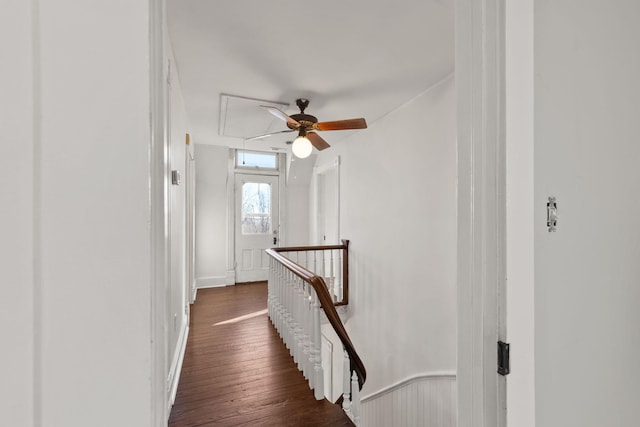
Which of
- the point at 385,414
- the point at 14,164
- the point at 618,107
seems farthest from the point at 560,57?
the point at 385,414

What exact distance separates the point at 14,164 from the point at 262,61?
2228 millimetres

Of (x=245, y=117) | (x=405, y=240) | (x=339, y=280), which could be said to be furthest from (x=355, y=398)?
(x=245, y=117)

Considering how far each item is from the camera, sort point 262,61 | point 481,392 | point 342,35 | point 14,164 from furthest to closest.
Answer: point 262,61
point 342,35
point 481,392
point 14,164

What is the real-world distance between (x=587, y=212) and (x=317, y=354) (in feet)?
6.00

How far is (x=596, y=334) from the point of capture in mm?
930

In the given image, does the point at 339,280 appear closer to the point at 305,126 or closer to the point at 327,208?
the point at 327,208

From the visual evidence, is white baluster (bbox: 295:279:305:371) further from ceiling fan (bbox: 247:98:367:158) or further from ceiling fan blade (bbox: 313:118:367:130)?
ceiling fan blade (bbox: 313:118:367:130)

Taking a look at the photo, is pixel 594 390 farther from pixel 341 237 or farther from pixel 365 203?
pixel 341 237

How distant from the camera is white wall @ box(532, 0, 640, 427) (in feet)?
2.72

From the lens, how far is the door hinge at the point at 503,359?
741 millimetres

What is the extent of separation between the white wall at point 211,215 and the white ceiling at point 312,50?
1902 mm

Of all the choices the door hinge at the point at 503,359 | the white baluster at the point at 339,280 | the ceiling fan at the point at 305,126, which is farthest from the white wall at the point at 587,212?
the white baluster at the point at 339,280

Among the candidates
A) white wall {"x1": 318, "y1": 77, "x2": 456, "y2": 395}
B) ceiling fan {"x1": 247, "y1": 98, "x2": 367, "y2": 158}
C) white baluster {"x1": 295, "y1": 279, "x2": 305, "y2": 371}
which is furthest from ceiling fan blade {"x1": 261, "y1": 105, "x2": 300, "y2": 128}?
white baluster {"x1": 295, "y1": 279, "x2": 305, "y2": 371}

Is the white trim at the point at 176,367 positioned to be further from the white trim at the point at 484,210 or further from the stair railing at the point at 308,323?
the white trim at the point at 484,210
